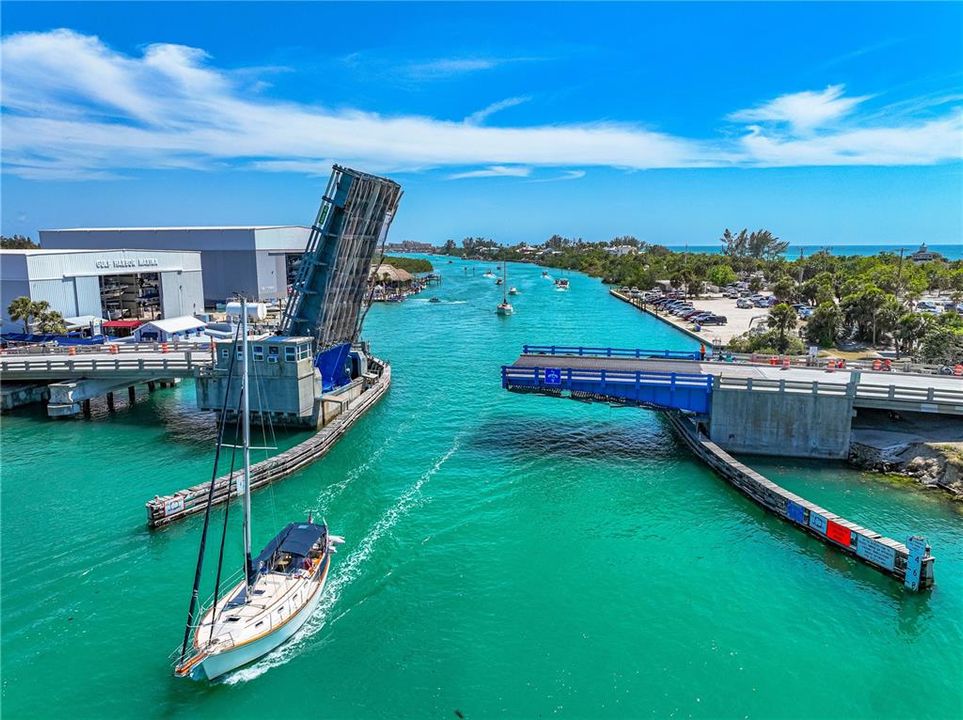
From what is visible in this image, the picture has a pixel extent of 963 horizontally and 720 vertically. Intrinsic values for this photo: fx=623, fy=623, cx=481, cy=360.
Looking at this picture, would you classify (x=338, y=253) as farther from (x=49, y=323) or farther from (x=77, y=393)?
(x=49, y=323)

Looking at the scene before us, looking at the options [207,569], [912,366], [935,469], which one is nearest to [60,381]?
[207,569]

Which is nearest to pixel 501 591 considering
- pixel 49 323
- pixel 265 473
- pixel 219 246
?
pixel 265 473

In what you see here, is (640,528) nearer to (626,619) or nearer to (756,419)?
(626,619)

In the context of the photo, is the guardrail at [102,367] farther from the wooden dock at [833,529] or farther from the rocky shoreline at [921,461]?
the rocky shoreline at [921,461]

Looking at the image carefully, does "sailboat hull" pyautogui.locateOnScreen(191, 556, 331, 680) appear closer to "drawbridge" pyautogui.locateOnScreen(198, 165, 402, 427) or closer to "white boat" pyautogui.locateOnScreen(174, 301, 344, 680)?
"white boat" pyautogui.locateOnScreen(174, 301, 344, 680)

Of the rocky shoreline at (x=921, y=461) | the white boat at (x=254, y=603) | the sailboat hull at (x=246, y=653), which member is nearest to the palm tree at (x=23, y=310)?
the white boat at (x=254, y=603)

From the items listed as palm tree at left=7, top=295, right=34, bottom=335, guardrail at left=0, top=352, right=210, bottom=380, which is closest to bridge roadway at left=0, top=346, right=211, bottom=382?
guardrail at left=0, top=352, right=210, bottom=380
